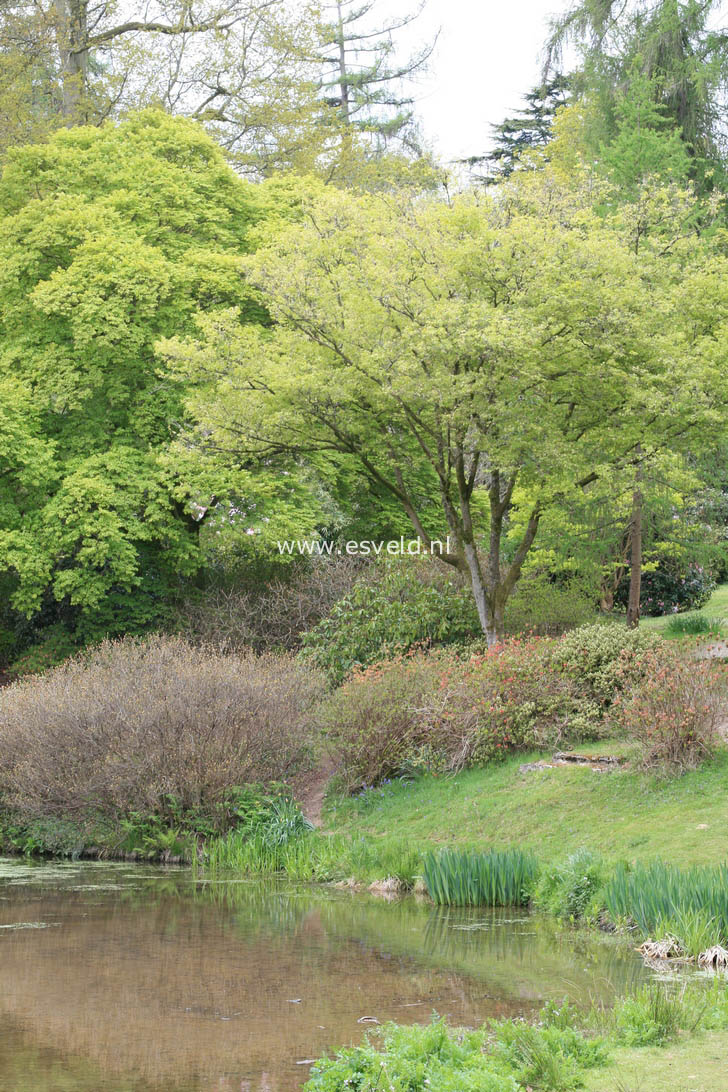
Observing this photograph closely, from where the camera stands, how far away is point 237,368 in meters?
18.6

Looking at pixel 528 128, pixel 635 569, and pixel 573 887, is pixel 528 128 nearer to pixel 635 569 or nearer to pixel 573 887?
pixel 635 569

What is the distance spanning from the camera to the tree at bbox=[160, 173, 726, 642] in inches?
640

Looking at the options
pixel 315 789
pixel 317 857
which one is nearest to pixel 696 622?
pixel 315 789

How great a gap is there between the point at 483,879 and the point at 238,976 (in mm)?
2827

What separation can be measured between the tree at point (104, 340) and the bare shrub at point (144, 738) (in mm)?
4902

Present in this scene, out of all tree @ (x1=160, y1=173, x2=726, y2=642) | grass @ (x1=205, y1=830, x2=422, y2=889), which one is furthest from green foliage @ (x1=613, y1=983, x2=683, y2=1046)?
tree @ (x1=160, y1=173, x2=726, y2=642)

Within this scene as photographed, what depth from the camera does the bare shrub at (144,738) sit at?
1453 centimetres

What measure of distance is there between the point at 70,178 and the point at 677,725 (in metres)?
15.0

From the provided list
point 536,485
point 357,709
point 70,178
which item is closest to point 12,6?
point 70,178

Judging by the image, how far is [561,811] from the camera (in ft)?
43.5

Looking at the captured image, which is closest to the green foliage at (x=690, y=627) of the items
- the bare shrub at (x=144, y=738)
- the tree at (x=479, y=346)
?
the tree at (x=479, y=346)

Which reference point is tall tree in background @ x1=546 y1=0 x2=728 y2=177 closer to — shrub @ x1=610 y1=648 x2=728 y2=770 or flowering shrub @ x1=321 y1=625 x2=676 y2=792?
flowering shrub @ x1=321 y1=625 x2=676 y2=792

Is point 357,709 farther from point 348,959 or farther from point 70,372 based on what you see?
point 70,372

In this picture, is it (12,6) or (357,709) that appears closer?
(357,709)
